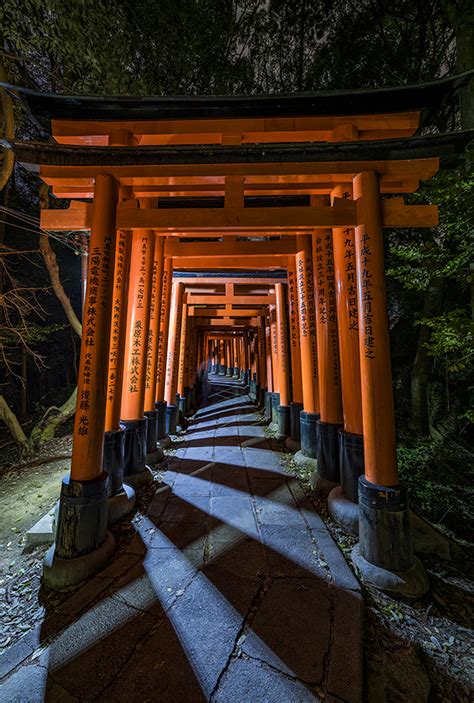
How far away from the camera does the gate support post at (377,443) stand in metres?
2.77

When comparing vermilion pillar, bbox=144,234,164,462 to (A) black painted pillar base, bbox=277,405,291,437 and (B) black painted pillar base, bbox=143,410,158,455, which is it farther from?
(A) black painted pillar base, bbox=277,405,291,437

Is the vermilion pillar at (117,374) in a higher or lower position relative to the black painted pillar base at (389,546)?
higher

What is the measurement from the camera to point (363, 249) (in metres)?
3.20

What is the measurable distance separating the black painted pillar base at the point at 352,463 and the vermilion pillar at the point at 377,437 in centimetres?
49

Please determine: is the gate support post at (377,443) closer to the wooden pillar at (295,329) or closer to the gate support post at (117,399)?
the gate support post at (117,399)

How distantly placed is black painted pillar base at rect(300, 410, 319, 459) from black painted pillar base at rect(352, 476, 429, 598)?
97.4 inches

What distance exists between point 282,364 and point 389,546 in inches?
208

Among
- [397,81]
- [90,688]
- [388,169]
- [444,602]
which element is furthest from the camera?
[397,81]

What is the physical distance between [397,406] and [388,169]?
31.9ft

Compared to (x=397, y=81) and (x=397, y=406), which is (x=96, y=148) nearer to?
(x=397, y=81)

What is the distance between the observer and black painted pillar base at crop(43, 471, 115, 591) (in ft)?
9.00

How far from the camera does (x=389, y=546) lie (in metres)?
2.79

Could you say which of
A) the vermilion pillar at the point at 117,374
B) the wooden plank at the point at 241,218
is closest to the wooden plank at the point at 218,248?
the vermilion pillar at the point at 117,374

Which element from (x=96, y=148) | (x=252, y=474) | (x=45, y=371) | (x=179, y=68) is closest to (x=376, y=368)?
(x=252, y=474)
